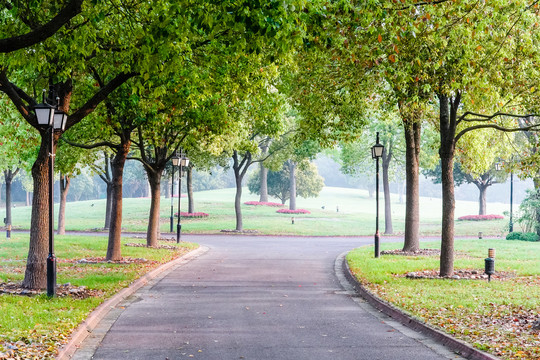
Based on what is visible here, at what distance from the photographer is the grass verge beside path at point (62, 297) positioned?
8566 mm

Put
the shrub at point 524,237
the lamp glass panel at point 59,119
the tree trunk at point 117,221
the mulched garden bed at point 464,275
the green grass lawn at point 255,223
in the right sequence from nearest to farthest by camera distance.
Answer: the lamp glass panel at point 59,119, the mulched garden bed at point 464,275, the tree trunk at point 117,221, the shrub at point 524,237, the green grass lawn at point 255,223

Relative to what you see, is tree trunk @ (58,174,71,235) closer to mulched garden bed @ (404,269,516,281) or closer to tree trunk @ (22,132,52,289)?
tree trunk @ (22,132,52,289)

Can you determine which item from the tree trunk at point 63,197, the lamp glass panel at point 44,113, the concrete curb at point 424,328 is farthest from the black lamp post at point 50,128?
the tree trunk at point 63,197

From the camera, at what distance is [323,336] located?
9586 mm

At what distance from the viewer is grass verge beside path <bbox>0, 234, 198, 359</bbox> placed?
337 inches

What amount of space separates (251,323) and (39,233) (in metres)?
5.79

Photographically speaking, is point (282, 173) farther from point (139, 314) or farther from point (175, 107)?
point (139, 314)

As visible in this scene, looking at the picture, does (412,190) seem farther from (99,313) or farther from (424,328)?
(99,313)

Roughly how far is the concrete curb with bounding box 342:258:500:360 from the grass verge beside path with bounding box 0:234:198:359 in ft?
19.2

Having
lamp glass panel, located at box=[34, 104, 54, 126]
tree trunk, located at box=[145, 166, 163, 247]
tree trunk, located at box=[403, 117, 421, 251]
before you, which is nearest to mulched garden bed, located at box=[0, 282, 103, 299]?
lamp glass panel, located at box=[34, 104, 54, 126]

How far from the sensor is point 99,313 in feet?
37.0

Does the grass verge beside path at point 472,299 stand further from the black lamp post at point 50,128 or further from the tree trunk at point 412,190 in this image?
the black lamp post at point 50,128

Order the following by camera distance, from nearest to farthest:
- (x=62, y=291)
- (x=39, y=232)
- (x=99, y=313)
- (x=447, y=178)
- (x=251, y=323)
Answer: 1. (x=251, y=323)
2. (x=99, y=313)
3. (x=62, y=291)
4. (x=39, y=232)
5. (x=447, y=178)

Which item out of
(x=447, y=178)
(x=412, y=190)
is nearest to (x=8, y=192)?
(x=412, y=190)
